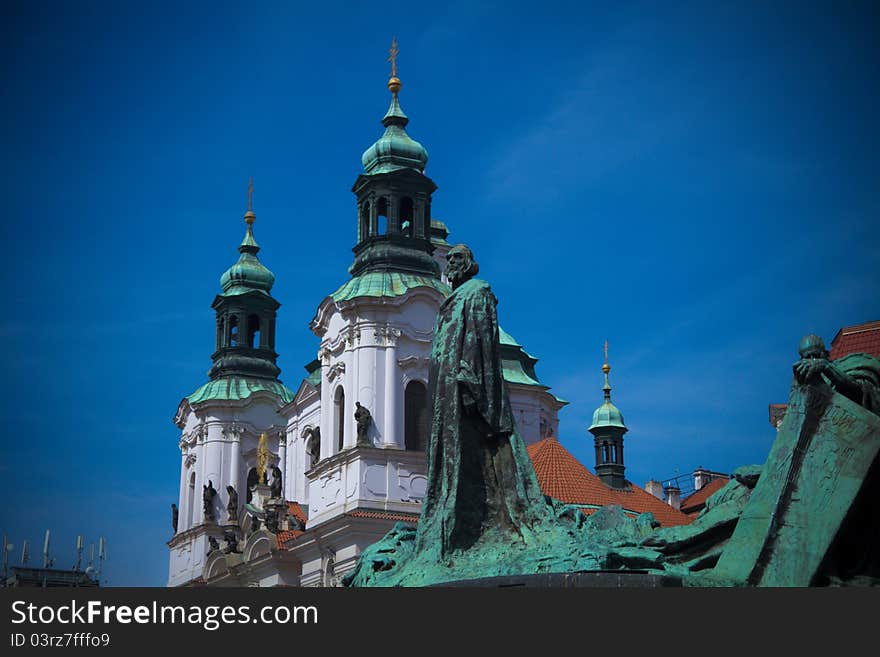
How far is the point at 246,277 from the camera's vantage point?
5425 centimetres

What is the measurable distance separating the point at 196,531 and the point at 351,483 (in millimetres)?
13358

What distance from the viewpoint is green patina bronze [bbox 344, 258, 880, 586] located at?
8.52 meters

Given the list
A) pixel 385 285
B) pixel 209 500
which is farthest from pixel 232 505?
pixel 385 285

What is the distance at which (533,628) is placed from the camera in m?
7.40

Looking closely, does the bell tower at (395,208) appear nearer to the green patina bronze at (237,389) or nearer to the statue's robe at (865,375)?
the green patina bronze at (237,389)

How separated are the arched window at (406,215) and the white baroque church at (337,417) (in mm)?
55

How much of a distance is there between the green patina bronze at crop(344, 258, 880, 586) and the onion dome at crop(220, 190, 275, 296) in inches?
1748

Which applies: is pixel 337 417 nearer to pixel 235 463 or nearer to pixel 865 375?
pixel 235 463

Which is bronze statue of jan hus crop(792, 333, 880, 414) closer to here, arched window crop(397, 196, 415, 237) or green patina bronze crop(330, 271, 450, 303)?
green patina bronze crop(330, 271, 450, 303)

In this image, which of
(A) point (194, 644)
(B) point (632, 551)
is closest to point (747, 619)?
(B) point (632, 551)

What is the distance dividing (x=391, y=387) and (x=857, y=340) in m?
19.5

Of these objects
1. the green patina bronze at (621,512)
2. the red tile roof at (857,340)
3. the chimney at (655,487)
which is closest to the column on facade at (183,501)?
the chimney at (655,487)

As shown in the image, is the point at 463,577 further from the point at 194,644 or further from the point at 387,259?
the point at 387,259

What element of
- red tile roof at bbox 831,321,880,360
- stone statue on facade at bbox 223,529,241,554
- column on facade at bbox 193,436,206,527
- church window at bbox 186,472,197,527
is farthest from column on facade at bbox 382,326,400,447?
red tile roof at bbox 831,321,880,360
